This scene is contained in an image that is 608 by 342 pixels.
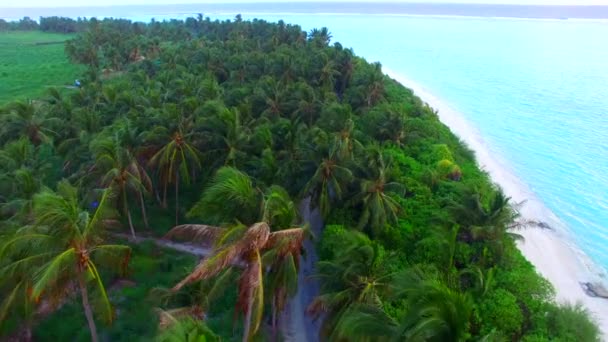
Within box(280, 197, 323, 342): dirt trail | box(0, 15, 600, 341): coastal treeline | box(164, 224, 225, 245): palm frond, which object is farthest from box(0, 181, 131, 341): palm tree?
box(280, 197, 323, 342): dirt trail

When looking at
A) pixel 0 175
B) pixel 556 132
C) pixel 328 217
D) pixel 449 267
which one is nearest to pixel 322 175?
pixel 328 217

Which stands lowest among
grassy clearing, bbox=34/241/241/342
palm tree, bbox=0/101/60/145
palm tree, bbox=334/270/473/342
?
grassy clearing, bbox=34/241/241/342

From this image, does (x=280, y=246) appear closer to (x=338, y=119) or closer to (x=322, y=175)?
(x=322, y=175)

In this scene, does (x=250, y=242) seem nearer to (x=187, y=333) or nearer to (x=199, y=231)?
(x=199, y=231)

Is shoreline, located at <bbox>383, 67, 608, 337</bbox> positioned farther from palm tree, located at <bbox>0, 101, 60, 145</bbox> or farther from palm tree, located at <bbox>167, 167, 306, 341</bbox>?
palm tree, located at <bbox>0, 101, 60, 145</bbox>

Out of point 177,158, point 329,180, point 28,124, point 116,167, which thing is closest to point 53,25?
point 28,124
